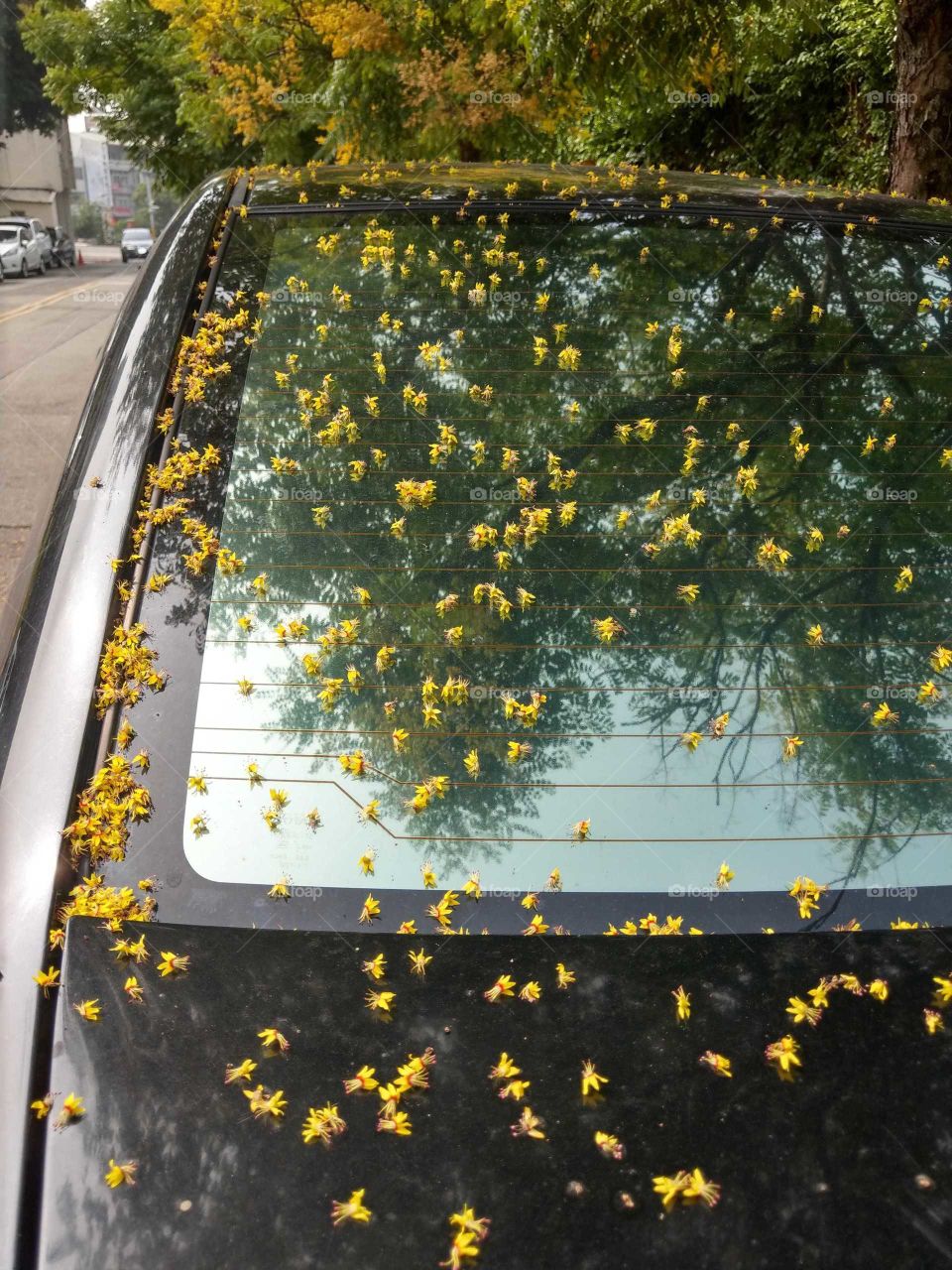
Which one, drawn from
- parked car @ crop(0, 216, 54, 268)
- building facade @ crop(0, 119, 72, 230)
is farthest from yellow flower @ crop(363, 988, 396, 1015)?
building facade @ crop(0, 119, 72, 230)

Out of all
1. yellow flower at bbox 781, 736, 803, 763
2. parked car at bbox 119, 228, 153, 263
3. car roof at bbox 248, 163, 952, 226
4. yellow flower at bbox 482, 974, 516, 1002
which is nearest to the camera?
yellow flower at bbox 482, 974, 516, 1002

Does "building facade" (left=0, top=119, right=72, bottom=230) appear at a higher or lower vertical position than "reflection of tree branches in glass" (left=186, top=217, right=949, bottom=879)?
lower

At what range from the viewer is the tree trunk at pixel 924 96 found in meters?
5.65

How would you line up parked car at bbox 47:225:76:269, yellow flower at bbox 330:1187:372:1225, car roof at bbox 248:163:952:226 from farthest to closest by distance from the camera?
parked car at bbox 47:225:76:269 < car roof at bbox 248:163:952:226 < yellow flower at bbox 330:1187:372:1225

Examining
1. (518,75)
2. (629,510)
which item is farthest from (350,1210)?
(518,75)

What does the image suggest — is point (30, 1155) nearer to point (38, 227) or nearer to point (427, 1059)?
point (427, 1059)

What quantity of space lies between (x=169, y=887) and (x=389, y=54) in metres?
7.39

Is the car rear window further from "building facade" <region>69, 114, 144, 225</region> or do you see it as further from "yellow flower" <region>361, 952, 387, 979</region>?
"building facade" <region>69, 114, 144, 225</region>

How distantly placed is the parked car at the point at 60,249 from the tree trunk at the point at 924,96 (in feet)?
103

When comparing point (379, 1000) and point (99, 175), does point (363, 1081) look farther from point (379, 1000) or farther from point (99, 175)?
point (99, 175)

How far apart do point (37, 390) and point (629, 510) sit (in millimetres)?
10574

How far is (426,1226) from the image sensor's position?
3.29 ft

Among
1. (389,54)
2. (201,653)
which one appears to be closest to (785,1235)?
(201,653)

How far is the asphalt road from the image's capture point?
5918mm
